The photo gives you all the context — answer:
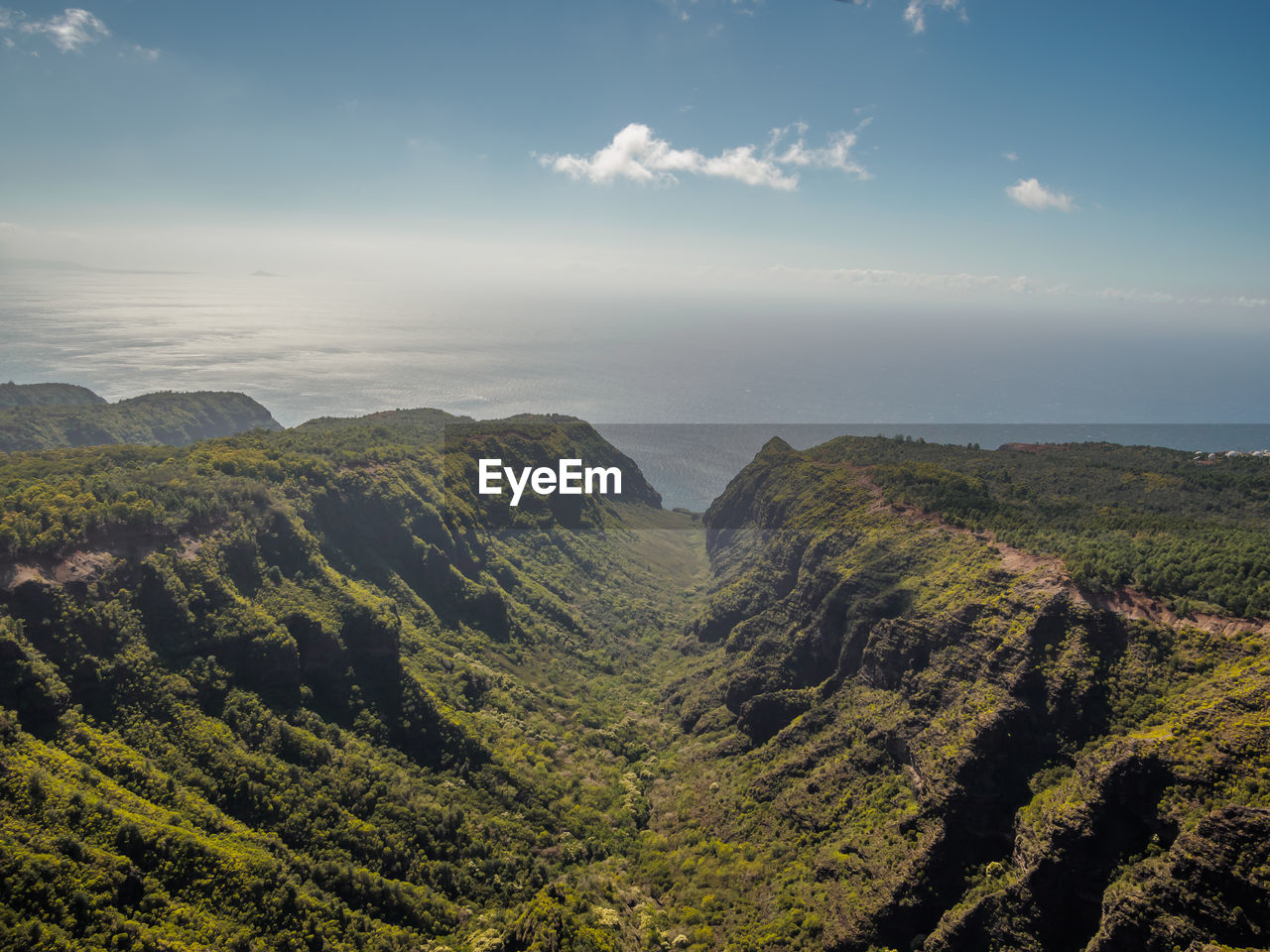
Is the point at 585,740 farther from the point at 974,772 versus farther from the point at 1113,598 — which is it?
the point at 1113,598

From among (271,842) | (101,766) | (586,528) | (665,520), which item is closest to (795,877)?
(271,842)

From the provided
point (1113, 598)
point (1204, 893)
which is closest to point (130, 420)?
point (1113, 598)

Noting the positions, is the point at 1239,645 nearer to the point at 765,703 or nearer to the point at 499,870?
the point at 765,703

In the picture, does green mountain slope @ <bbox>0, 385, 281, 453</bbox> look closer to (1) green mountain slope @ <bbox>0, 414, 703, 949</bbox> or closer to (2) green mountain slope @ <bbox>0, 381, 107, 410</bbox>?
(2) green mountain slope @ <bbox>0, 381, 107, 410</bbox>

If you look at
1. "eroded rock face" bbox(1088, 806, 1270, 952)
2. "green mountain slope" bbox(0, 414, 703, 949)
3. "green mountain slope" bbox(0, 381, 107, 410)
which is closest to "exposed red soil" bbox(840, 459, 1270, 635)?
"eroded rock face" bbox(1088, 806, 1270, 952)

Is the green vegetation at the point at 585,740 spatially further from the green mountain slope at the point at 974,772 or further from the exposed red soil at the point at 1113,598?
the exposed red soil at the point at 1113,598

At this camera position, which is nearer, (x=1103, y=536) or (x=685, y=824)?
(x=1103, y=536)
